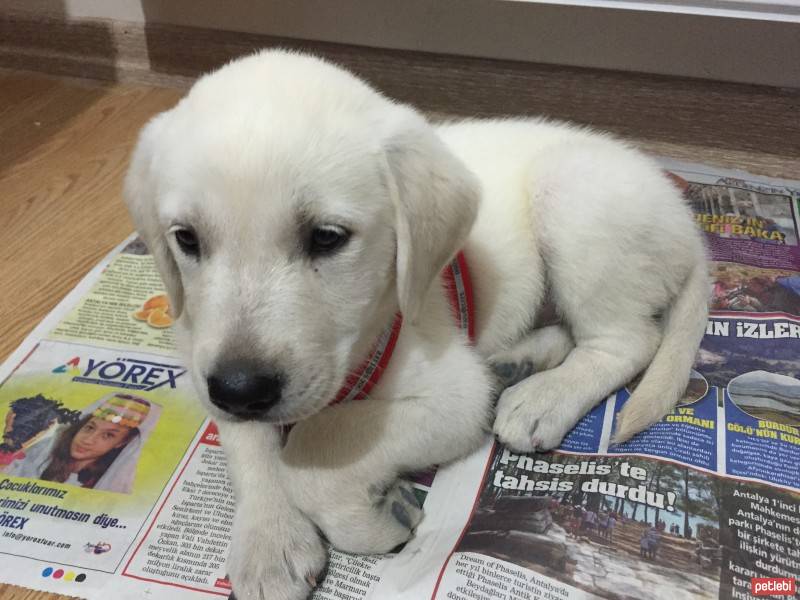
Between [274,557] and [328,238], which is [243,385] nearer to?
[328,238]

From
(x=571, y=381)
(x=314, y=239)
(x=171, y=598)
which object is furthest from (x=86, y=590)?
(x=571, y=381)

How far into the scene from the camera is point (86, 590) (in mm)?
1419

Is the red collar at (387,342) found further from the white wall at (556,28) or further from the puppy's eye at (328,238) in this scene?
the white wall at (556,28)

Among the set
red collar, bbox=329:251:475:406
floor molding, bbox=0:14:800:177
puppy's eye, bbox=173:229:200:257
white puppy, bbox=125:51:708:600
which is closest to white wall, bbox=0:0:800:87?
floor molding, bbox=0:14:800:177

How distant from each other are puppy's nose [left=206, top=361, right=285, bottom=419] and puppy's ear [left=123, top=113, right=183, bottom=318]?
0.39m

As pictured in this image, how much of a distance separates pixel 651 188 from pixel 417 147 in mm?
757

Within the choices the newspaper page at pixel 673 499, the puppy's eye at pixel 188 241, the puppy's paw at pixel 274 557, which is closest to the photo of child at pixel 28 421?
the puppy's paw at pixel 274 557

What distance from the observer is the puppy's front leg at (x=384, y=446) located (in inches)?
55.6

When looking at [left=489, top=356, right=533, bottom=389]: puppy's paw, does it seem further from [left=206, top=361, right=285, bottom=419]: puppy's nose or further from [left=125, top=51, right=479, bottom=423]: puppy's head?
[left=206, top=361, right=285, bottom=419]: puppy's nose

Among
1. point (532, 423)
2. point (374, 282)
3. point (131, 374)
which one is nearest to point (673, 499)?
point (532, 423)

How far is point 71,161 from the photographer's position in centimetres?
302

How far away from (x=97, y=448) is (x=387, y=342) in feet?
2.56

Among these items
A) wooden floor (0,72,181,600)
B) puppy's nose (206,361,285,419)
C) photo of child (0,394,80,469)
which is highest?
puppy's nose (206,361,285,419)

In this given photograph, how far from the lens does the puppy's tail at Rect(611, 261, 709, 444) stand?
164cm
